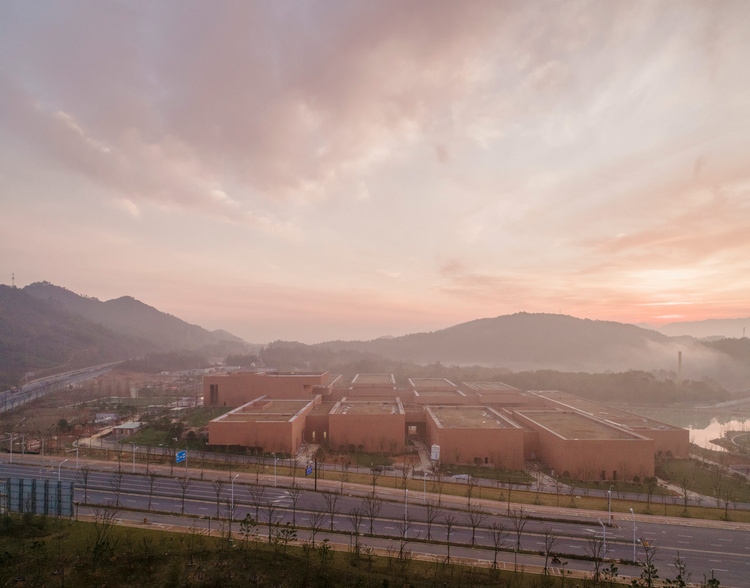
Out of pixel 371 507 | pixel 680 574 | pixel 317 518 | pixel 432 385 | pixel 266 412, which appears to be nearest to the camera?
pixel 680 574

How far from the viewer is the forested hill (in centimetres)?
16088

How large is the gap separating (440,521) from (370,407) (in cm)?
1904

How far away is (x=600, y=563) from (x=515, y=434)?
14542mm

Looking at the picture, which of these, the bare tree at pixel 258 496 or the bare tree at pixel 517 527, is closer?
the bare tree at pixel 517 527

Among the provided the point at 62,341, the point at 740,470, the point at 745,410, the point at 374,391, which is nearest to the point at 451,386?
the point at 374,391

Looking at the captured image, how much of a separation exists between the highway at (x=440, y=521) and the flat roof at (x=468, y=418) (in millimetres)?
9715

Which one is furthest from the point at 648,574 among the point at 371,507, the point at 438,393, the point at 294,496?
the point at 438,393

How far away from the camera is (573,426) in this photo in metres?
31.5

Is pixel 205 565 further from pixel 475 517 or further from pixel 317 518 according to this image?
pixel 475 517

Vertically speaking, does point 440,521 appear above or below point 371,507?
below

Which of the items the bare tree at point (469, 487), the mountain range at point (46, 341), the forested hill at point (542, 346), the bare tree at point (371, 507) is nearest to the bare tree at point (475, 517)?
the bare tree at point (469, 487)

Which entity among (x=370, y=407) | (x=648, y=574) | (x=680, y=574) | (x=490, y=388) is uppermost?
(x=680, y=574)

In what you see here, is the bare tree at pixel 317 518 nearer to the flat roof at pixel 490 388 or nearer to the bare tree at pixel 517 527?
the bare tree at pixel 517 527

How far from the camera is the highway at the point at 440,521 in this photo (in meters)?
15.2
